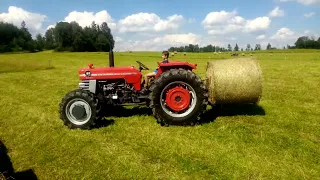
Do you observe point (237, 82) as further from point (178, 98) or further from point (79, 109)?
point (79, 109)

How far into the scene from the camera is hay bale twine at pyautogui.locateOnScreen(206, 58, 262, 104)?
7.52 meters

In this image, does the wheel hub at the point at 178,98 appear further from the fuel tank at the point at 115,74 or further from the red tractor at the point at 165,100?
the fuel tank at the point at 115,74

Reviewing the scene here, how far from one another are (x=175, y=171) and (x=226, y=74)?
11.5ft

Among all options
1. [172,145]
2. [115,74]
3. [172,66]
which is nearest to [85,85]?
[115,74]

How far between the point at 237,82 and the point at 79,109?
3.89m

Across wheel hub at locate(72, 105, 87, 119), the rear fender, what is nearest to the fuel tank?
the rear fender

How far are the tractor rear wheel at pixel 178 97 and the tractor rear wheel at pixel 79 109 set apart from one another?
1.41 meters

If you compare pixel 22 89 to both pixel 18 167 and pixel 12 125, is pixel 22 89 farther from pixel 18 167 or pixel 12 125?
pixel 18 167

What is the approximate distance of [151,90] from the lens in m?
7.20

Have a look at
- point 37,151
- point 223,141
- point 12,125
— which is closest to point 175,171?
point 223,141

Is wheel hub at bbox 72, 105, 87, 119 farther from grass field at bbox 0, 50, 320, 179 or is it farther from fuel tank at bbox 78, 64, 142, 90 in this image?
fuel tank at bbox 78, 64, 142, 90

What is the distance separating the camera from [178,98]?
732 cm

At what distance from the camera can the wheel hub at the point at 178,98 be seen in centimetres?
727

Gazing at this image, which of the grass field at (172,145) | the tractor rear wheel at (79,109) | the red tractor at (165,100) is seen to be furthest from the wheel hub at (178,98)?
the tractor rear wheel at (79,109)
